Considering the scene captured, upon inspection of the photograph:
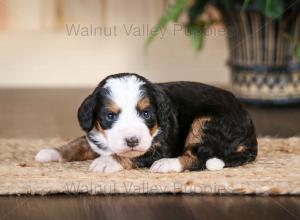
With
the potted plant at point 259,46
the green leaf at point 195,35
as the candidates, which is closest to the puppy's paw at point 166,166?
the potted plant at point 259,46

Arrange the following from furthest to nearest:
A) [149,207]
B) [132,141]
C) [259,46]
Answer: [259,46]
[132,141]
[149,207]

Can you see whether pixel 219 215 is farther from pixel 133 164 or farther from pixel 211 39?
pixel 211 39

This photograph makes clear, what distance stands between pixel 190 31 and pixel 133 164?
1901 mm

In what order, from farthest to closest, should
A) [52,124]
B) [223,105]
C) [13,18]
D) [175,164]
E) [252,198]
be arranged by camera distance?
[13,18] → [52,124] → [223,105] → [175,164] → [252,198]

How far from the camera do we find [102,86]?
226 cm

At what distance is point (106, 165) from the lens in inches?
89.3

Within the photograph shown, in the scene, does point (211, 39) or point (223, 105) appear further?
point (211, 39)

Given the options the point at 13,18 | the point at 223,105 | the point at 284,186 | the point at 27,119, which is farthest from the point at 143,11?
the point at 284,186

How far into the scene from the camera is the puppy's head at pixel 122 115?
216 cm

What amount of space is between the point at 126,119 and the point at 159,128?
0.16 meters

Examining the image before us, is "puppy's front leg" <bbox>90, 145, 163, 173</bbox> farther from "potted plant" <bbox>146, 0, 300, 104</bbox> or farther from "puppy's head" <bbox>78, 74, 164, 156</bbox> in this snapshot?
"potted plant" <bbox>146, 0, 300, 104</bbox>

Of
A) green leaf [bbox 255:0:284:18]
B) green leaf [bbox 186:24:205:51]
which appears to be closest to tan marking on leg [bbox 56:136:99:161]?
green leaf [bbox 255:0:284:18]

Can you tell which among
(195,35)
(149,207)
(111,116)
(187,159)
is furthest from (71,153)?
(195,35)

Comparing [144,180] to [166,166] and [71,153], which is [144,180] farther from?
[71,153]
